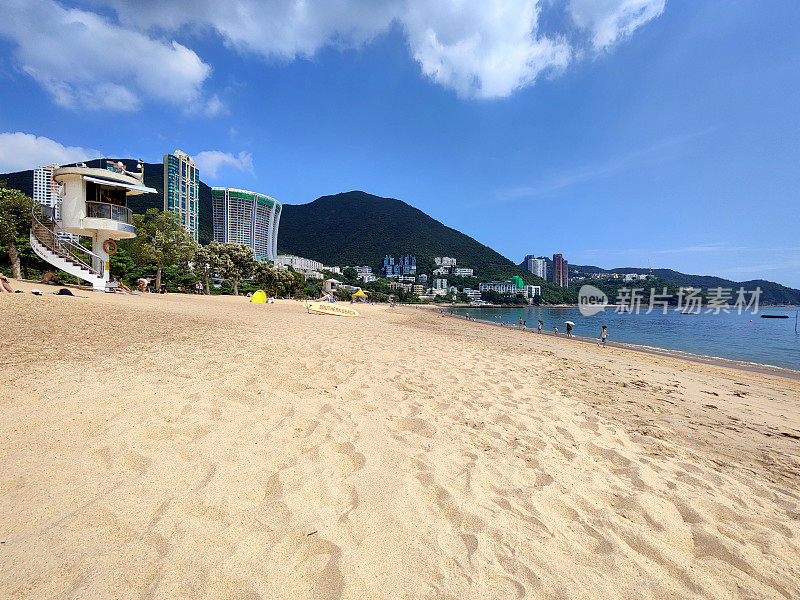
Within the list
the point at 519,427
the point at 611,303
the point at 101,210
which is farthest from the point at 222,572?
the point at 611,303

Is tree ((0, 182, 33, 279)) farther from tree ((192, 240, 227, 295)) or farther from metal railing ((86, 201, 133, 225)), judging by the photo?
tree ((192, 240, 227, 295))

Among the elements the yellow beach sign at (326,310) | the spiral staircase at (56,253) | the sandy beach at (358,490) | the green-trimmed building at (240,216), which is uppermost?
the green-trimmed building at (240,216)

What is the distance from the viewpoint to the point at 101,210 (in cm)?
1972

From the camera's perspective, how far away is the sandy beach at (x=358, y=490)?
1726 millimetres

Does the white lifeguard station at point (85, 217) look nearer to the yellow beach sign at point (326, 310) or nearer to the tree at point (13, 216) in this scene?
the tree at point (13, 216)

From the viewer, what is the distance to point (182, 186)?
350 ft

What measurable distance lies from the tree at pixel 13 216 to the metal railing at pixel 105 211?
4.84 meters

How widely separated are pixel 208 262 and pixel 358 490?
43366 millimetres

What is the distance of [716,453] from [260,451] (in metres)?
5.15

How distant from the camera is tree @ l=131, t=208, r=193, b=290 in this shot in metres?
28.4

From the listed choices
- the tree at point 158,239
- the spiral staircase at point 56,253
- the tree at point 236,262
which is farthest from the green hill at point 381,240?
the spiral staircase at point 56,253

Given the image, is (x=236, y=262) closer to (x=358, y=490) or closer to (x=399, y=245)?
(x=358, y=490)

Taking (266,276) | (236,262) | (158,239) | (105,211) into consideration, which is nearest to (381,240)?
(266,276)

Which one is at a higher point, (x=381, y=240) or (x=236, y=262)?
(x=381, y=240)
